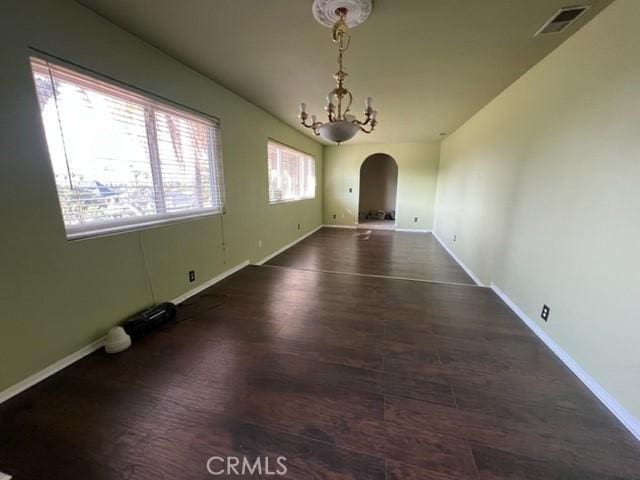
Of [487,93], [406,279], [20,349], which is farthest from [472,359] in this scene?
[487,93]

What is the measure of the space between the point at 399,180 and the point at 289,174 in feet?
11.1

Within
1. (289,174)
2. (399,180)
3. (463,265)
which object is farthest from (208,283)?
(399,180)

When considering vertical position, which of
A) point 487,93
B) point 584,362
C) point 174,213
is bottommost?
point 584,362

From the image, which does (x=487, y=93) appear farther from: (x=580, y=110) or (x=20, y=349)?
(x=20, y=349)

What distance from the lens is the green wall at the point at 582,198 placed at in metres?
1.44

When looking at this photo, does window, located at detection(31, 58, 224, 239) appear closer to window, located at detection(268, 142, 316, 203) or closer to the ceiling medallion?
the ceiling medallion

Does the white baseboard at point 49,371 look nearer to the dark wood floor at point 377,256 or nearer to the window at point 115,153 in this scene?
the window at point 115,153

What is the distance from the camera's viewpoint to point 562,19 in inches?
69.6

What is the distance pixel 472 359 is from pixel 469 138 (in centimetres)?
397

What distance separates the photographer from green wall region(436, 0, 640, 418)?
1439 millimetres

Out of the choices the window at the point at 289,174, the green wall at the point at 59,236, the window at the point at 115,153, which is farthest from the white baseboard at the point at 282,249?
the window at the point at 115,153

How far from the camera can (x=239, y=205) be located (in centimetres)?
365

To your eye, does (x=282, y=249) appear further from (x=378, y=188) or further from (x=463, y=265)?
(x=378, y=188)

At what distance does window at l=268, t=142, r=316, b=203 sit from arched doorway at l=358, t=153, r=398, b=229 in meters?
3.04
